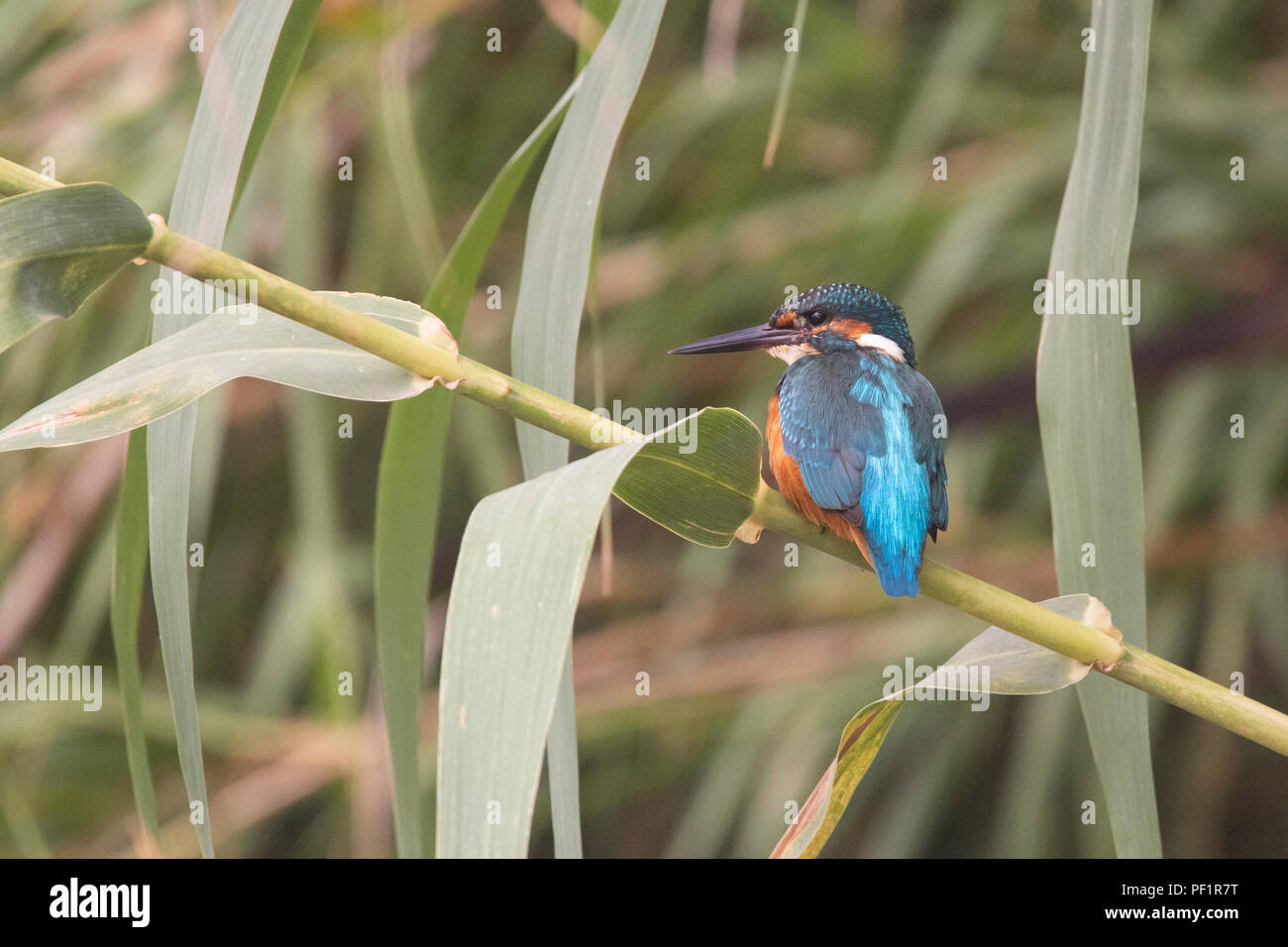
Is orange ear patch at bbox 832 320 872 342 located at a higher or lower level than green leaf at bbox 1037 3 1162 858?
higher

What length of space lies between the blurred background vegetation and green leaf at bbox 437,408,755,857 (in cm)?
120

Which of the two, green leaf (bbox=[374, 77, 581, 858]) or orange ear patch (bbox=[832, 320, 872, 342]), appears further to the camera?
orange ear patch (bbox=[832, 320, 872, 342])

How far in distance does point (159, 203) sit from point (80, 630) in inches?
26.9

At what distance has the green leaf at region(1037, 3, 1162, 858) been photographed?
1.97 ft

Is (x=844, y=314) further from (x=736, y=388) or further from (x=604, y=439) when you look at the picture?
(x=736, y=388)

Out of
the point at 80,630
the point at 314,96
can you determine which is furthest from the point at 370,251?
the point at 80,630

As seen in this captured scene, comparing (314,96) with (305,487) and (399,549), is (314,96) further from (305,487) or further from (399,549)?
(399,549)

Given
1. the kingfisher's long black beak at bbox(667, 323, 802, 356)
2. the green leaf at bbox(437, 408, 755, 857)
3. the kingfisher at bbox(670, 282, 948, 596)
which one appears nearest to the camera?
the green leaf at bbox(437, 408, 755, 857)

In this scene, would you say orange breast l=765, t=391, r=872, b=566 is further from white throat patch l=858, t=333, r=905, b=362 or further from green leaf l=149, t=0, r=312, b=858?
green leaf l=149, t=0, r=312, b=858

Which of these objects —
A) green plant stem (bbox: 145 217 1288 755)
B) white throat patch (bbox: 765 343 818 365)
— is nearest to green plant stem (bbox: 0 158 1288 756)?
green plant stem (bbox: 145 217 1288 755)

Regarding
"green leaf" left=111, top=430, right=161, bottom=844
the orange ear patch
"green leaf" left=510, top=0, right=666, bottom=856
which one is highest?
the orange ear patch

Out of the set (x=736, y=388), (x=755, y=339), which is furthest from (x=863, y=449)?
(x=736, y=388)

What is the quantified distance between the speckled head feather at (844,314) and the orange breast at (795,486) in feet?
0.54

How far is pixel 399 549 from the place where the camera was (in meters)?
0.62
